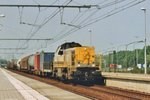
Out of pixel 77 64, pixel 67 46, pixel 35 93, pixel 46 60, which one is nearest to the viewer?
pixel 35 93

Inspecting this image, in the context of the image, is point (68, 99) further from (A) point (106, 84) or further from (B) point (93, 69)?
(A) point (106, 84)

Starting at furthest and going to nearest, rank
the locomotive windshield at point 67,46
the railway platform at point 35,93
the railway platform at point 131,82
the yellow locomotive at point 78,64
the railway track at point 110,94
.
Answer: the locomotive windshield at point 67,46 → the yellow locomotive at point 78,64 → the railway platform at point 131,82 → the railway track at point 110,94 → the railway platform at point 35,93

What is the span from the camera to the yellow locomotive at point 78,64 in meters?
33.5

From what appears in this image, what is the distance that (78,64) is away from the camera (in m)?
34.3

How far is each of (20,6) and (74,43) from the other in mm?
12076

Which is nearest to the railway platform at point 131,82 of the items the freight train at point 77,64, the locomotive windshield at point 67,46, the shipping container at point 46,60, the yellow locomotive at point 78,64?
the freight train at point 77,64

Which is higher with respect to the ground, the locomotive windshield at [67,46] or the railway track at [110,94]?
the locomotive windshield at [67,46]

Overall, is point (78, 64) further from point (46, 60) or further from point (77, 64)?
point (46, 60)

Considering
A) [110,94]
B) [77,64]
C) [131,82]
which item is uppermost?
[77,64]

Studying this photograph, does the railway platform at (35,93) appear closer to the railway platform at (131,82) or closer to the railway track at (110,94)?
the railway track at (110,94)

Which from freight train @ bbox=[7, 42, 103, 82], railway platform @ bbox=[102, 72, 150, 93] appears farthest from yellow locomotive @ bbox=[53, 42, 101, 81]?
railway platform @ bbox=[102, 72, 150, 93]

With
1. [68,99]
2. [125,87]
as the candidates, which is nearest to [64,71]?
[125,87]

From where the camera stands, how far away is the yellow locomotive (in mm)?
33531

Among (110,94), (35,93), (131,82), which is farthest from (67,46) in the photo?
(35,93)
